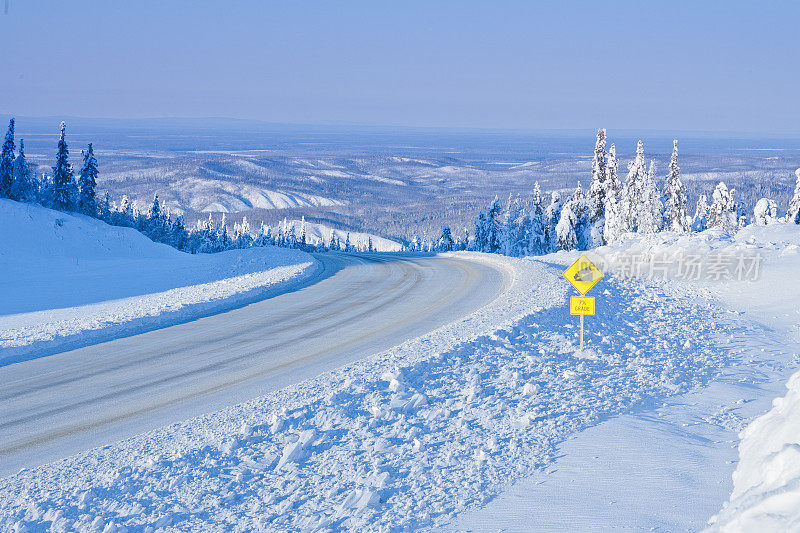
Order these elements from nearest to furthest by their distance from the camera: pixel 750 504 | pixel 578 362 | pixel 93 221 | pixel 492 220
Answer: pixel 750 504 → pixel 578 362 → pixel 93 221 → pixel 492 220

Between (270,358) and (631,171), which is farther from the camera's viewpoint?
(631,171)

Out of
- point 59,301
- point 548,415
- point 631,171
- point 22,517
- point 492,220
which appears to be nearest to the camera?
point 22,517

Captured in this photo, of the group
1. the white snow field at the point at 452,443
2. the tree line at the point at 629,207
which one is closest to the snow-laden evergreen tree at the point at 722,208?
the tree line at the point at 629,207

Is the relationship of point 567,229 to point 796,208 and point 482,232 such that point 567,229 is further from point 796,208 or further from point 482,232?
point 482,232

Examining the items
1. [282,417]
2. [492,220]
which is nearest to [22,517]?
[282,417]

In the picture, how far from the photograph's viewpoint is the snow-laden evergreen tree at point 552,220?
6400 centimetres

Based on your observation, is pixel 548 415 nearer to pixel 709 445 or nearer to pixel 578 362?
pixel 709 445

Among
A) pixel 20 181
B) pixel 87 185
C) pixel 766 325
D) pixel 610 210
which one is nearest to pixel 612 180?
pixel 610 210

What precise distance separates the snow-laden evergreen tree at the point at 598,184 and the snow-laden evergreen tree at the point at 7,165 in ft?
A: 185

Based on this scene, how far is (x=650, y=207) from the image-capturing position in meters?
53.0

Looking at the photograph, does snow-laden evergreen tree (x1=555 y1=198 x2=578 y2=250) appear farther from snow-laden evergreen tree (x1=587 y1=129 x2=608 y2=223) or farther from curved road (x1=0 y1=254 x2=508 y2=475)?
curved road (x1=0 y1=254 x2=508 y2=475)

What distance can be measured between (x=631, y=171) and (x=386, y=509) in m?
55.0

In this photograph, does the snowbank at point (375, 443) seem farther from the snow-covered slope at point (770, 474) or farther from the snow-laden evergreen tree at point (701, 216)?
the snow-laden evergreen tree at point (701, 216)

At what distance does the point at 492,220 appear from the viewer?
73.4m
